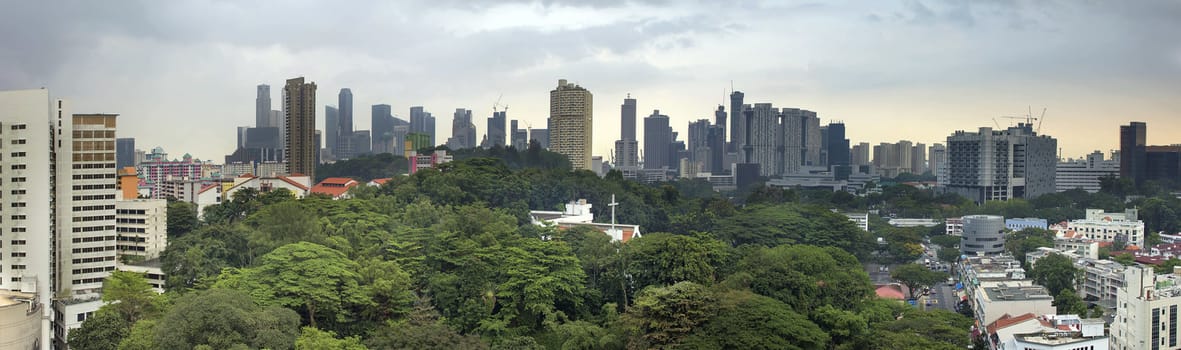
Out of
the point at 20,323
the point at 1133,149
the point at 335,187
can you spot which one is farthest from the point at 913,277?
the point at 1133,149

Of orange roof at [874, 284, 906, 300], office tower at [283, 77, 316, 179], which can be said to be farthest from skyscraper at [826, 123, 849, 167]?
orange roof at [874, 284, 906, 300]

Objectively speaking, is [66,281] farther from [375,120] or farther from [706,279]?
[375,120]

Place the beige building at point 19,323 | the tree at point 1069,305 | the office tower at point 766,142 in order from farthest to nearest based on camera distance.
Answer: the office tower at point 766,142, the tree at point 1069,305, the beige building at point 19,323

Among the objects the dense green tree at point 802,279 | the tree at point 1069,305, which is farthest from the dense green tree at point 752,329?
the tree at point 1069,305

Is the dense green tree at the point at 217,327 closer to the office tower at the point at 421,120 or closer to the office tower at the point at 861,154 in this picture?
the office tower at the point at 421,120

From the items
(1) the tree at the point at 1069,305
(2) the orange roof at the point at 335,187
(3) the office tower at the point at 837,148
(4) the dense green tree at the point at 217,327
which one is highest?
(3) the office tower at the point at 837,148

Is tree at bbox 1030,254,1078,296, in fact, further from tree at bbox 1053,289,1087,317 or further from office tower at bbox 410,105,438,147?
office tower at bbox 410,105,438,147
